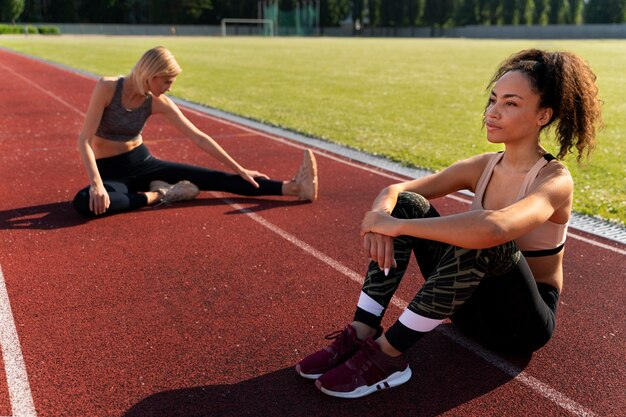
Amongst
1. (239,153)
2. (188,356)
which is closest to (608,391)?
(188,356)

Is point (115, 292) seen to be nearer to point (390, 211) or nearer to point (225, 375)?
point (225, 375)

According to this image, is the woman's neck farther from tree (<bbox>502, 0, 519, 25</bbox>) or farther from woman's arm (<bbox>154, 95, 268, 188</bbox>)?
tree (<bbox>502, 0, 519, 25</bbox>)

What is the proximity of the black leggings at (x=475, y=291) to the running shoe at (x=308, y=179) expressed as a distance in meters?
2.95

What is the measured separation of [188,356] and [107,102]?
314 cm

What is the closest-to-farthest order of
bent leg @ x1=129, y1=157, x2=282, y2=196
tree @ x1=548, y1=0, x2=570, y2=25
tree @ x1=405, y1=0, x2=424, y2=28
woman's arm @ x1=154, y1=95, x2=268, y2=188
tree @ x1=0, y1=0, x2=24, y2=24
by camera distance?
woman's arm @ x1=154, y1=95, x2=268, y2=188
bent leg @ x1=129, y1=157, x2=282, y2=196
tree @ x1=0, y1=0, x2=24, y2=24
tree @ x1=548, y1=0, x2=570, y2=25
tree @ x1=405, y1=0, x2=424, y2=28

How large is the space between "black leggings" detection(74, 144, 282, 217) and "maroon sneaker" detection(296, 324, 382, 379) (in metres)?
3.21

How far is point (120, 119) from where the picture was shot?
5.64m

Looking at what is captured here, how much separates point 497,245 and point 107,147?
429 cm

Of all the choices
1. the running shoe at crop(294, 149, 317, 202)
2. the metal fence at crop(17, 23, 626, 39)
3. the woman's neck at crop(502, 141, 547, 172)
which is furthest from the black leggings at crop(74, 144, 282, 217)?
the metal fence at crop(17, 23, 626, 39)

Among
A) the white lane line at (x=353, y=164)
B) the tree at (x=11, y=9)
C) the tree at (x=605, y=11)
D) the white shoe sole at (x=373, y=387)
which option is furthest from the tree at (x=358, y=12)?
the white shoe sole at (x=373, y=387)

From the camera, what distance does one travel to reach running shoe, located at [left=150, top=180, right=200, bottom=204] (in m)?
5.93

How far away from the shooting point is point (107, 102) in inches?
217

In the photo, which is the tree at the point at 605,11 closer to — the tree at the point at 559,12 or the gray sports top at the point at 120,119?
the tree at the point at 559,12

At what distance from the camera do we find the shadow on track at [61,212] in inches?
209
